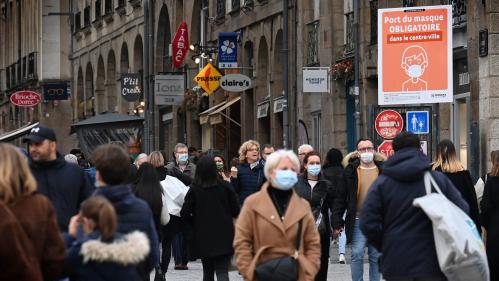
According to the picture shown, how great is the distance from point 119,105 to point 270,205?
48093 mm

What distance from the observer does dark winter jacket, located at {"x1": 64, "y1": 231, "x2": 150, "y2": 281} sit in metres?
8.66

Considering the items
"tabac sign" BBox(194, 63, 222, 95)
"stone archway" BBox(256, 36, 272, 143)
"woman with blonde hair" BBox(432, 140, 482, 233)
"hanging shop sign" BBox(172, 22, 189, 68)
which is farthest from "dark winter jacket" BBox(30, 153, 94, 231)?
"hanging shop sign" BBox(172, 22, 189, 68)

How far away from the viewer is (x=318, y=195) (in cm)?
1544

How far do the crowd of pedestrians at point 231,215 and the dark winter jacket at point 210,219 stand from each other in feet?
0.03

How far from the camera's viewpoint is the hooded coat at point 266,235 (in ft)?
33.7

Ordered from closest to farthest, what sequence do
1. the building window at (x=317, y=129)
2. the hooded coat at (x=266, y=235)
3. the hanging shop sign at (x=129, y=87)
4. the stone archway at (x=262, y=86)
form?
1. the hooded coat at (x=266, y=235)
2. the building window at (x=317, y=129)
3. the stone archway at (x=262, y=86)
4. the hanging shop sign at (x=129, y=87)

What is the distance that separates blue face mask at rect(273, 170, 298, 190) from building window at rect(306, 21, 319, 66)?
→ 83.4ft

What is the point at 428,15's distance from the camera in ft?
71.3

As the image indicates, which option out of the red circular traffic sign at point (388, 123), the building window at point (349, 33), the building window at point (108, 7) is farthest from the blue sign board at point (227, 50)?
the building window at point (108, 7)

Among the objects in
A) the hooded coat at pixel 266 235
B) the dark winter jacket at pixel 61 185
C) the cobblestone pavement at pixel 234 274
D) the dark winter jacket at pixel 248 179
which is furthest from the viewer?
the dark winter jacket at pixel 248 179

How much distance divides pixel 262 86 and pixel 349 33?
6.98m

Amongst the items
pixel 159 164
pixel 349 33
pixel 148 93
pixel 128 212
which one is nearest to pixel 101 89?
pixel 148 93

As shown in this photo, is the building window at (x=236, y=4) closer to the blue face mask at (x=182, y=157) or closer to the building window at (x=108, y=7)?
the building window at (x=108, y=7)

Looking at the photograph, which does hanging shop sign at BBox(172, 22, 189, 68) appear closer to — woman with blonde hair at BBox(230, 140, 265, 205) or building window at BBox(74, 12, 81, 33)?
building window at BBox(74, 12, 81, 33)
